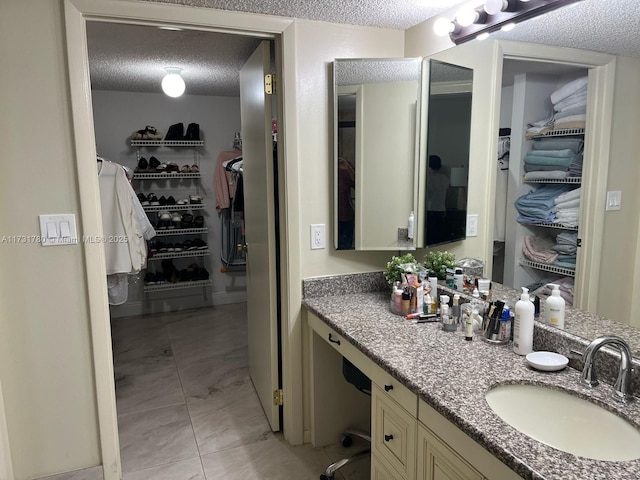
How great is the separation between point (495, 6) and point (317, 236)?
126cm

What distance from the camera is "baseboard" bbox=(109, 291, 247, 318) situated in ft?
15.7

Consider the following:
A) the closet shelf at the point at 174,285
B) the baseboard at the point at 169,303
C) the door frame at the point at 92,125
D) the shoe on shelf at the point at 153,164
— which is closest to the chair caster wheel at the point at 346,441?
the door frame at the point at 92,125

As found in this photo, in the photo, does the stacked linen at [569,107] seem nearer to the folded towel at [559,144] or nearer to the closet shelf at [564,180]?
the folded towel at [559,144]

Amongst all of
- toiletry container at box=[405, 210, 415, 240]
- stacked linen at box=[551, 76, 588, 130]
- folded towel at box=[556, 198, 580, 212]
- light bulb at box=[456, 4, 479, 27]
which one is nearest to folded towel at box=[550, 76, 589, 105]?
stacked linen at box=[551, 76, 588, 130]

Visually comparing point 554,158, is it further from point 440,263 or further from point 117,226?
point 117,226

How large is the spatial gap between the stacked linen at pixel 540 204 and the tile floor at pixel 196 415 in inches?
57.3

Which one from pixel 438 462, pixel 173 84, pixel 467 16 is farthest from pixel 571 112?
pixel 173 84

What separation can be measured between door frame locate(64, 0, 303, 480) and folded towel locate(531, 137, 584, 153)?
112cm

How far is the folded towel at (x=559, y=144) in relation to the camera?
1504 millimetres

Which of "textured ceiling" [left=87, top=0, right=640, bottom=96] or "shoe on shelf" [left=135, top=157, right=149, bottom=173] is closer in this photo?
"textured ceiling" [left=87, top=0, right=640, bottom=96]

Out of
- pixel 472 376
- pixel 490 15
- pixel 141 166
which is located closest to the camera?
pixel 472 376

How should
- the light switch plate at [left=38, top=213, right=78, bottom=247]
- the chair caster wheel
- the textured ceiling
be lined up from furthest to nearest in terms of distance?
1. the chair caster wheel
2. the light switch plate at [left=38, top=213, right=78, bottom=247]
3. the textured ceiling

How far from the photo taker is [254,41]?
2797 millimetres

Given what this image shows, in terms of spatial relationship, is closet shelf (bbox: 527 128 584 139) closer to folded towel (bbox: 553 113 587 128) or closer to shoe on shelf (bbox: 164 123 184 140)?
folded towel (bbox: 553 113 587 128)
